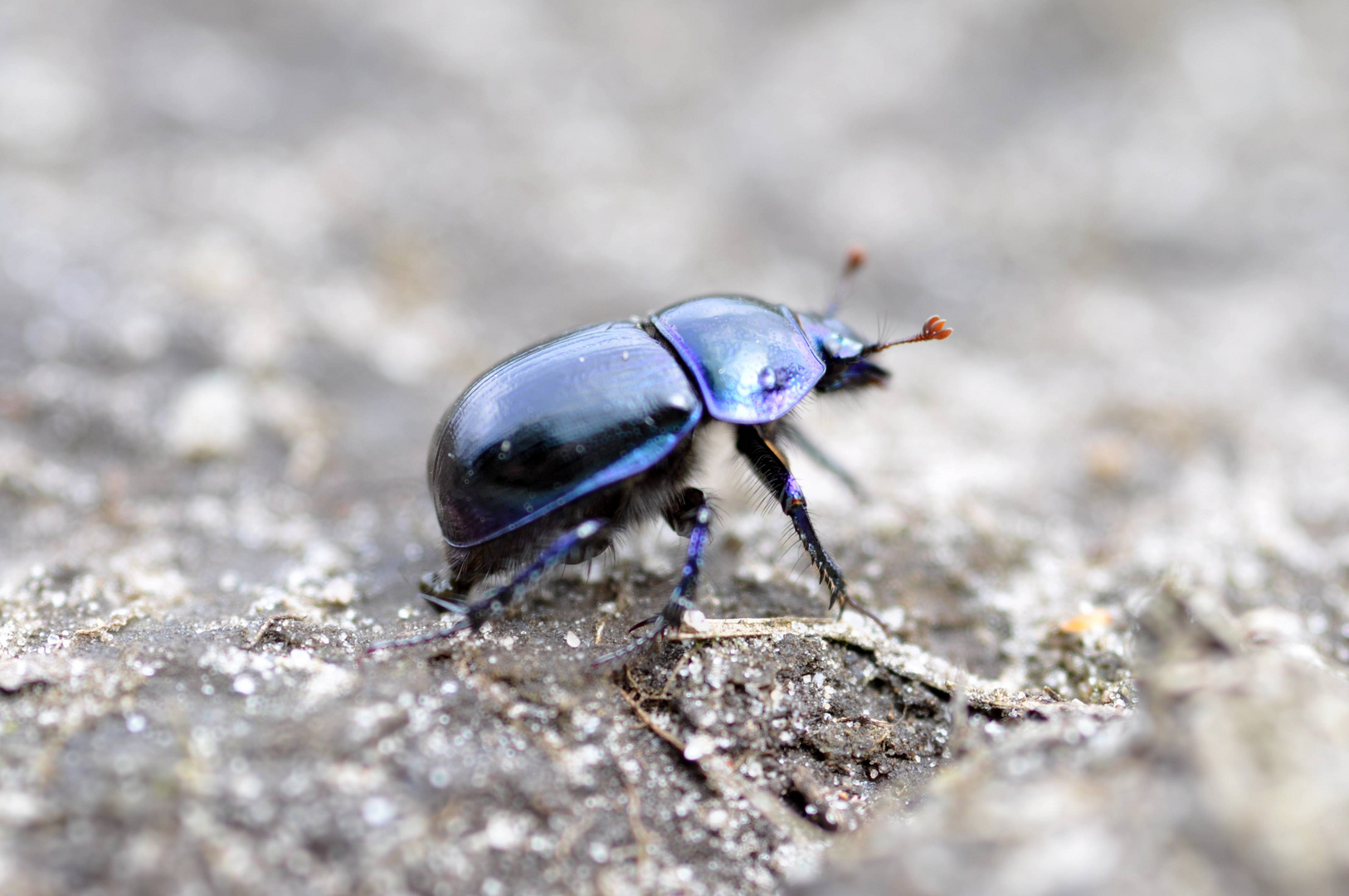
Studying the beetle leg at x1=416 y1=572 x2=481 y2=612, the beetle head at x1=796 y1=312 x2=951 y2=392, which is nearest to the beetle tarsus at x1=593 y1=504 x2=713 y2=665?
the beetle leg at x1=416 y1=572 x2=481 y2=612

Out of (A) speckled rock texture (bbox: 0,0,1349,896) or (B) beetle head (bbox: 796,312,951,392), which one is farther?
(B) beetle head (bbox: 796,312,951,392)

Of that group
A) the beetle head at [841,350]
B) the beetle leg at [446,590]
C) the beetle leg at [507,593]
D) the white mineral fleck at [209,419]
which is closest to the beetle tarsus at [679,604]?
the beetle leg at [507,593]

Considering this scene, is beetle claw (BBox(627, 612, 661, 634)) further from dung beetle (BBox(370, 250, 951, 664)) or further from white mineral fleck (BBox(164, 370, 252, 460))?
white mineral fleck (BBox(164, 370, 252, 460))

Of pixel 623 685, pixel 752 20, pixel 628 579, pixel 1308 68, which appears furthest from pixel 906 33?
pixel 623 685

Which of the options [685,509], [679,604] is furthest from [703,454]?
[679,604]

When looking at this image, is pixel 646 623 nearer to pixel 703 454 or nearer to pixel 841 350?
pixel 703 454

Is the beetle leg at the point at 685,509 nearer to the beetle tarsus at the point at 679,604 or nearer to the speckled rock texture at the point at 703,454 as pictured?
the beetle tarsus at the point at 679,604

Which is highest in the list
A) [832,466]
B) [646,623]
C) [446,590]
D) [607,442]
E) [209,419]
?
[209,419]
